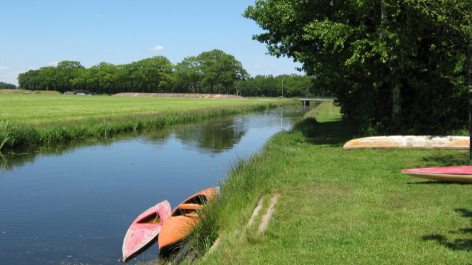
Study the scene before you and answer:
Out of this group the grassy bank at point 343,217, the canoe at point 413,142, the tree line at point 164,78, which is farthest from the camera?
the tree line at point 164,78

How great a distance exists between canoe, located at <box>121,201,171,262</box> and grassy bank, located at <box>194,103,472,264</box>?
137cm

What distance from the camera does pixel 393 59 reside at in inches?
584

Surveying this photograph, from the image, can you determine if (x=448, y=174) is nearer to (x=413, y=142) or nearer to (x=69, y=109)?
(x=413, y=142)

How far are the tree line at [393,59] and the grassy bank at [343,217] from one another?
13.8 feet

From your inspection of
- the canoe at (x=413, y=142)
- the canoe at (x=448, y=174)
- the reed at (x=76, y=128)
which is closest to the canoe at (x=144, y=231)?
the canoe at (x=448, y=174)

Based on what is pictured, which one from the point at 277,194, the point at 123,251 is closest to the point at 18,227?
the point at 123,251

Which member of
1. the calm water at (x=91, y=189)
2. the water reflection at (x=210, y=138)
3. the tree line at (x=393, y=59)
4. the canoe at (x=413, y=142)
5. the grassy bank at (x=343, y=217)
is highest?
the tree line at (x=393, y=59)

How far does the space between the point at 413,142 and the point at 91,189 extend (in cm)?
1046

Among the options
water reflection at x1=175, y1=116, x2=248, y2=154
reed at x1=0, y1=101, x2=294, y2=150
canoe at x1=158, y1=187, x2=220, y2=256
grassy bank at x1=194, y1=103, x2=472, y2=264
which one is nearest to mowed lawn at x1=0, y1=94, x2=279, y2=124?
reed at x1=0, y1=101, x2=294, y2=150

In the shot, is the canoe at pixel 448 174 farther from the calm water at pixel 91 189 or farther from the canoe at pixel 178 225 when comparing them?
the calm water at pixel 91 189

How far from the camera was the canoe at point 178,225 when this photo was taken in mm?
7434

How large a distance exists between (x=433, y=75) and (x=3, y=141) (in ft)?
61.3

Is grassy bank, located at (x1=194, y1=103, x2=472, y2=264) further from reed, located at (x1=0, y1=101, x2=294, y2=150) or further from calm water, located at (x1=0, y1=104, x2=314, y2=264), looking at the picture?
reed, located at (x1=0, y1=101, x2=294, y2=150)

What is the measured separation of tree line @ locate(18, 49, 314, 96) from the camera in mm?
116312
